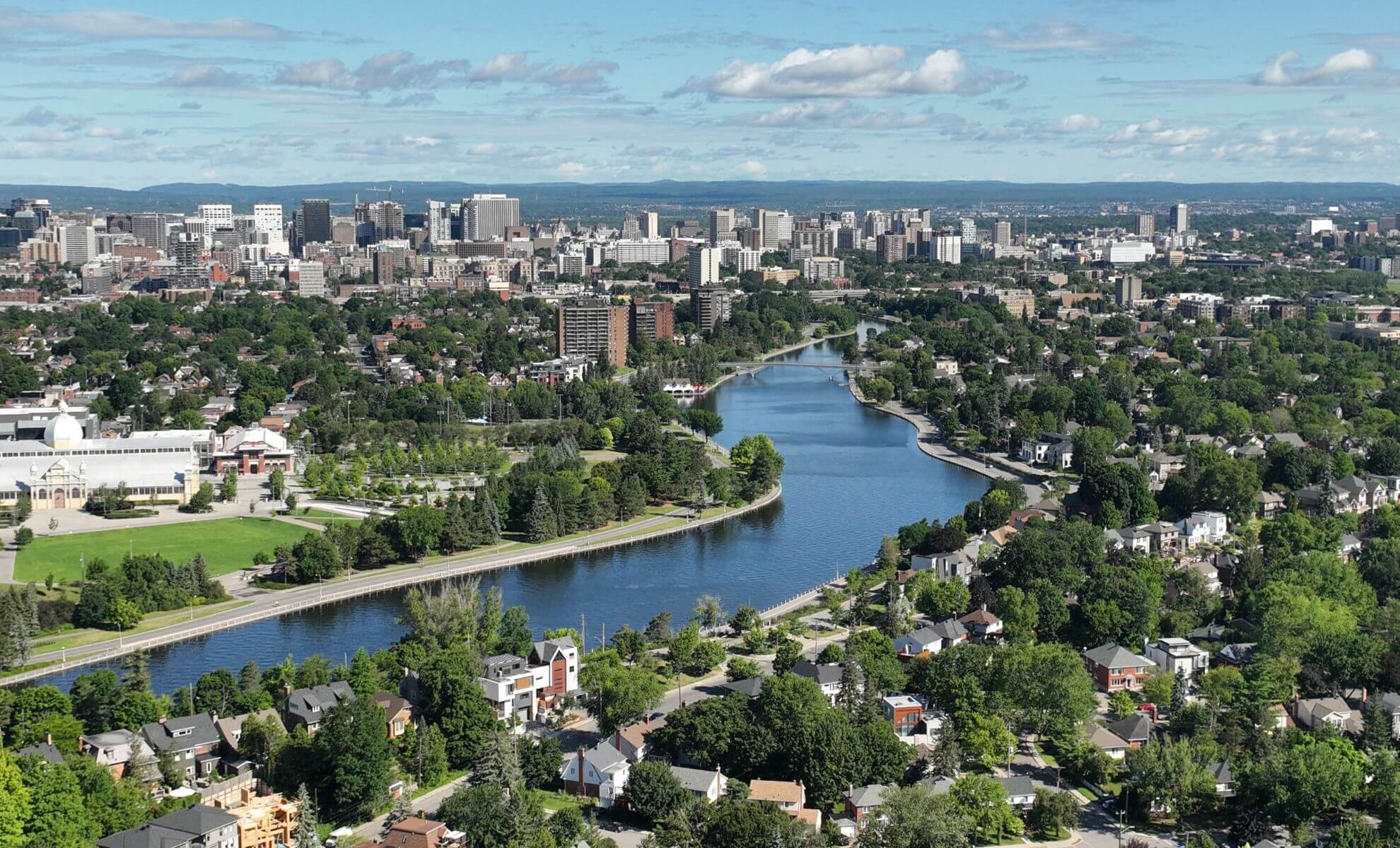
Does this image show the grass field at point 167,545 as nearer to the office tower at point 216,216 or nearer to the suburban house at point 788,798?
the suburban house at point 788,798

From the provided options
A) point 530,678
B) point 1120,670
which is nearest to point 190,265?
point 530,678

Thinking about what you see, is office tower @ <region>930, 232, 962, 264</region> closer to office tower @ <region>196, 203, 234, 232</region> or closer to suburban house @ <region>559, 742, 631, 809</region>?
office tower @ <region>196, 203, 234, 232</region>

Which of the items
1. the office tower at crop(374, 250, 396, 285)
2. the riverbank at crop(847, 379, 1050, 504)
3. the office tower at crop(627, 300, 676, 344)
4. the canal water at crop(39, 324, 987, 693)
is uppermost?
the office tower at crop(374, 250, 396, 285)

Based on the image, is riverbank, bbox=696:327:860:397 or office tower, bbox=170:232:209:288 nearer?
riverbank, bbox=696:327:860:397

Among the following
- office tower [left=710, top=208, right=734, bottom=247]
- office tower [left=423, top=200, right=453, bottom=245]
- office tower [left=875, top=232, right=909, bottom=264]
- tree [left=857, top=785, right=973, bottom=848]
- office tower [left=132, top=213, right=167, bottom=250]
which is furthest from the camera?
office tower [left=710, top=208, right=734, bottom=247]

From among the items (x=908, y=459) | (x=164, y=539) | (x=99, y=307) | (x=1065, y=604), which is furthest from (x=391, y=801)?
(x=99, y=307)

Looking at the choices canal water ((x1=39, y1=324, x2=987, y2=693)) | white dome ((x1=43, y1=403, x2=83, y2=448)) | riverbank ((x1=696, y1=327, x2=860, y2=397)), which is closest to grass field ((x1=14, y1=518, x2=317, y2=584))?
canal water ((x1=39, y1=324, x2=987, y2=693))

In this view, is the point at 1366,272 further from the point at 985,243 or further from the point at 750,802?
the point at 750,802

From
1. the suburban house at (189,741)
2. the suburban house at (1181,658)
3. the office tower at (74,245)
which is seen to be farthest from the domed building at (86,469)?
the office tower at (74,245)
